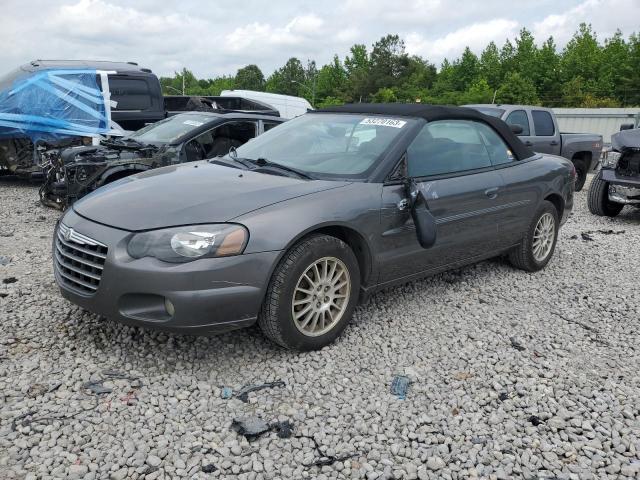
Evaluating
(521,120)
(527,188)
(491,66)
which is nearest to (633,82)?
(491,66)

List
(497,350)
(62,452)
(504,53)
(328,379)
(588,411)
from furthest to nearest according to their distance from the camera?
(504,53), (497,350), (328,379), (588,411), (62,452)

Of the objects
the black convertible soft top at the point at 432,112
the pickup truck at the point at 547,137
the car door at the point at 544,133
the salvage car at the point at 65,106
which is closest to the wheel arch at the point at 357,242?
the black convertible soft top at the point at 432,112

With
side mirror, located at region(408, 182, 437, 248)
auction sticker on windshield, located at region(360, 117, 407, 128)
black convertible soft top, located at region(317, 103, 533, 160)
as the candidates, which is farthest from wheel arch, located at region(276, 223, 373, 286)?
black convertible soft top, located at region(317, 103, 533, 160)

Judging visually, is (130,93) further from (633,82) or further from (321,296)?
(633,82)

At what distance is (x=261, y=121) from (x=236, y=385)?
5.58m

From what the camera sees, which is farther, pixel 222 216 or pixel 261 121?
pixel 261 121

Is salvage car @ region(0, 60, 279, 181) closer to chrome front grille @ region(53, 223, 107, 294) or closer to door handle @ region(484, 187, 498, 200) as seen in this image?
door handle @ region(484, 187, 498, 200)

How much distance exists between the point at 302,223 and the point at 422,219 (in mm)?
955

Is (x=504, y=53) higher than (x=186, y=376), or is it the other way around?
(x=504, y=53)

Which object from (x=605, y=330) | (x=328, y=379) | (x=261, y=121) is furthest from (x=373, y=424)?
(x=261, y=121)

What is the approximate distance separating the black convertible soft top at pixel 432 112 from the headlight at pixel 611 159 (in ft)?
13.4

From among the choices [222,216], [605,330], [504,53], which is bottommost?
[605,330]

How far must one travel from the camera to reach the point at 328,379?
11.0ft

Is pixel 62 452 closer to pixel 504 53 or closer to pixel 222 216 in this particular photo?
pixel 222 216
